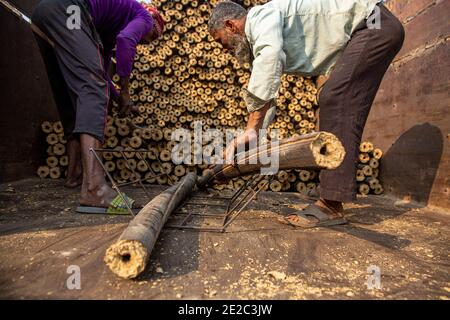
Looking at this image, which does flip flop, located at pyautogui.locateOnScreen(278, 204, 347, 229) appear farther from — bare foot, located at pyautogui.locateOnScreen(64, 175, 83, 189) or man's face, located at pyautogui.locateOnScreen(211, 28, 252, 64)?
bare foot, located at pyautogui.locateOnScreen(64, 175, 83, 189)

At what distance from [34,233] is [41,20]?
5.06 ft

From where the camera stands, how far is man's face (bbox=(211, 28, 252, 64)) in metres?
2.05

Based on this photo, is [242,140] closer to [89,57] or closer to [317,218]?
[317,218]

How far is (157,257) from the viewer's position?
1.26m

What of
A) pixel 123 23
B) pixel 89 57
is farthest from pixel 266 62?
pixel 123 23

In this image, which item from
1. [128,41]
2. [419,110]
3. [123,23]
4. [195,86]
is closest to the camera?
[128,41]

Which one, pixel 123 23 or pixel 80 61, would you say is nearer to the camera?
pixel 80 61

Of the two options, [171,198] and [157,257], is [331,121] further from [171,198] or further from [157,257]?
[157,257]

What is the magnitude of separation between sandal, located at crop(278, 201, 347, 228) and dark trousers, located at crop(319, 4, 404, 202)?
4.6 inches

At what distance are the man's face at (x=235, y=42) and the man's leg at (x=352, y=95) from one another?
62 cm

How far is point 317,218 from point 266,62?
1005 millimetres

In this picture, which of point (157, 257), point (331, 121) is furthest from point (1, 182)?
point (331, 121)

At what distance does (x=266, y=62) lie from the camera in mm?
1725

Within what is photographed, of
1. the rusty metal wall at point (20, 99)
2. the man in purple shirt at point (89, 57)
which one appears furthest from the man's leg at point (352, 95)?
the rusty metal wall at point (20, 99)
